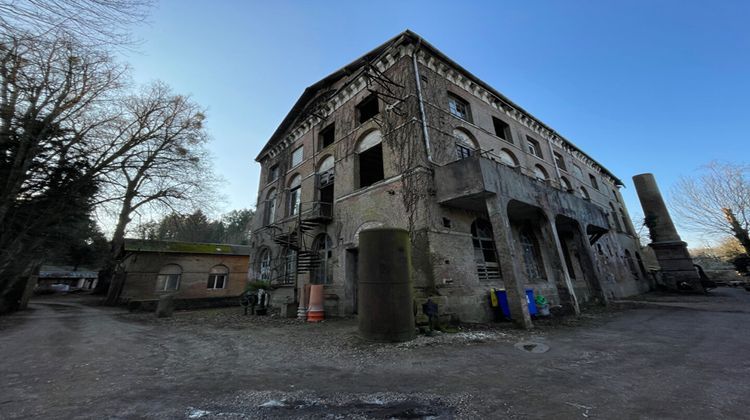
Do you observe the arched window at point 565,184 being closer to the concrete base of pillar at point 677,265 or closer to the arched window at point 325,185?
the concrete base of pillar at point 677,265

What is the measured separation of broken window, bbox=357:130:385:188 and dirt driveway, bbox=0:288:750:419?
835cm

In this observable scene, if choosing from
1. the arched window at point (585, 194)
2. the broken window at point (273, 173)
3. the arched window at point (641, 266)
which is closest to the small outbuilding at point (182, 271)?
the broken window at point (273, 173)

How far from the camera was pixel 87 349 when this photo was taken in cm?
570

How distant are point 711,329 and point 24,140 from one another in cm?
2124

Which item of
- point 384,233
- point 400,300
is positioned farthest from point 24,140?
point 400,300

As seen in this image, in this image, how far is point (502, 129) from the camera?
642 inches

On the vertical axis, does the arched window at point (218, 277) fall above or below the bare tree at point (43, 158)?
below

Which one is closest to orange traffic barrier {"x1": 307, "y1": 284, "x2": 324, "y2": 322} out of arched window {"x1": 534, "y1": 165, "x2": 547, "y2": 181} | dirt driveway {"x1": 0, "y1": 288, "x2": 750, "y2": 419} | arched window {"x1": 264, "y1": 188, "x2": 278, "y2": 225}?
dirt driveway {"x1": 0, "y1": 288, "x2": 750, "y2": 419}

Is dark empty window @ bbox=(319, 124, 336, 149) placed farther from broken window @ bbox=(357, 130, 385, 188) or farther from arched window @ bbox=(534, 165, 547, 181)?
arched window @ bbox=(534, 165, 547, 181)

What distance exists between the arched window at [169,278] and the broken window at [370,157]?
18.0 meters

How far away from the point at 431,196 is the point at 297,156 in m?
11.2

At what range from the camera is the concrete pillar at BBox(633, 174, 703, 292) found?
19.1 metres

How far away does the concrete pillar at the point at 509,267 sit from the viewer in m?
7.70

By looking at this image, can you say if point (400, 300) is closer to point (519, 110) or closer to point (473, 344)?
point (473, 344)
